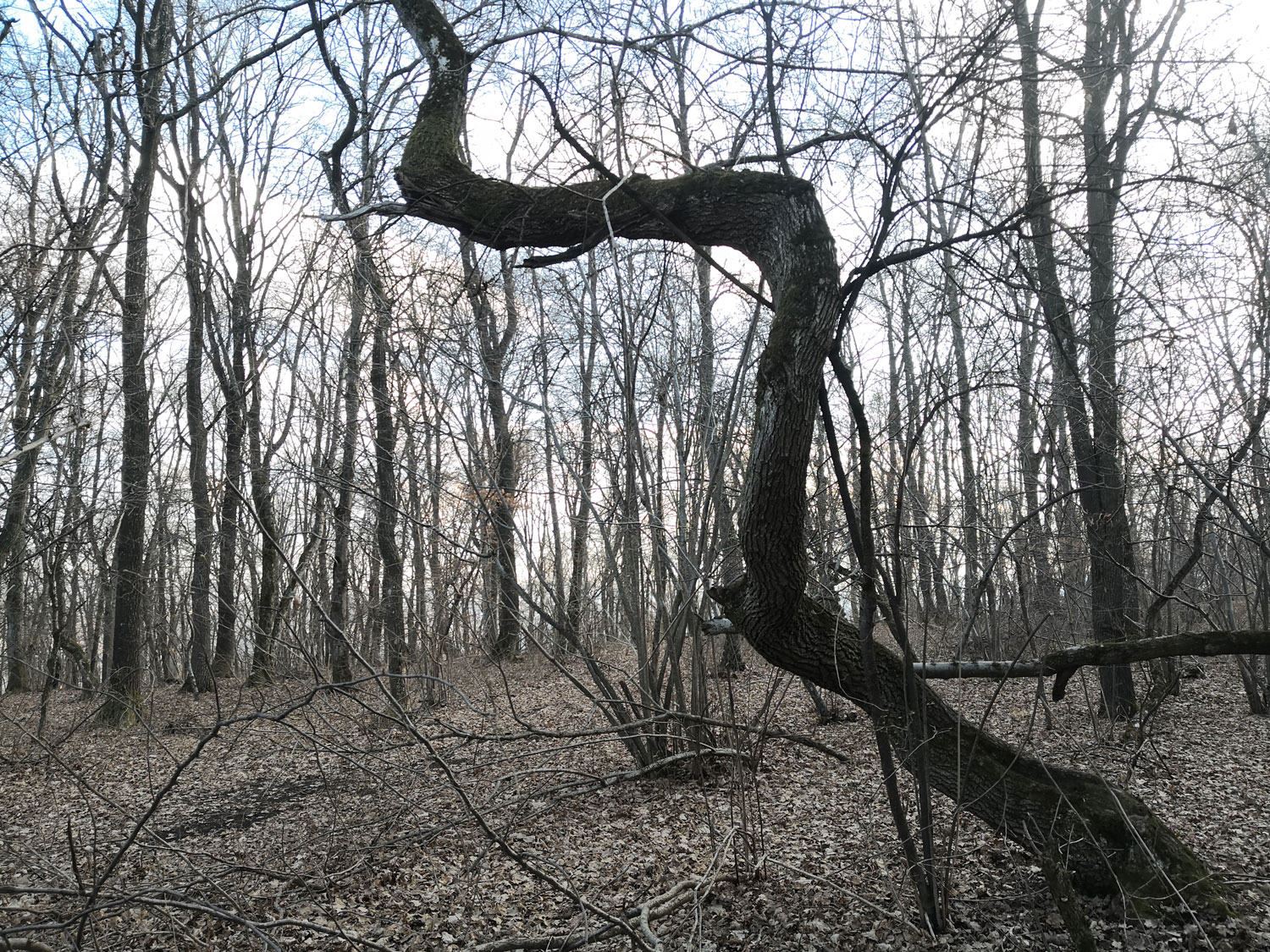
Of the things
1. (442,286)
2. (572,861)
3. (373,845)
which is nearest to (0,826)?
(373,845)

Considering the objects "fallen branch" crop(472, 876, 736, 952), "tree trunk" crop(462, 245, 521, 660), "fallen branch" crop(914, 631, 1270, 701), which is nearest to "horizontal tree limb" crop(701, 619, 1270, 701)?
"fallen branch" crop(914, 631, 1270, 701)

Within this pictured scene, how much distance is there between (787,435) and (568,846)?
322 centimetres

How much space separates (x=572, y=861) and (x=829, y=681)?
2140 millimetres

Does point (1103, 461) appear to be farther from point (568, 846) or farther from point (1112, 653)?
point (568, 846)

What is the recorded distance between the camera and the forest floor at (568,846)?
3.24m

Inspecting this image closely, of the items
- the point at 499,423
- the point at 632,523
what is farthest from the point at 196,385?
the point at 632,523

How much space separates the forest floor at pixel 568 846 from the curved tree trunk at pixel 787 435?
0.23 meters

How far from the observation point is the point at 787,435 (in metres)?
2.82

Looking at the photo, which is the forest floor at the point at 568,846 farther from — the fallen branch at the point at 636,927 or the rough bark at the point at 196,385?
the rough bark at the point at 196,385

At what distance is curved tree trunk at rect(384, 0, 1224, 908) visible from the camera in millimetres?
2842

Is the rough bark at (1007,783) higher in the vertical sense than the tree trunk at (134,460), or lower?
lower

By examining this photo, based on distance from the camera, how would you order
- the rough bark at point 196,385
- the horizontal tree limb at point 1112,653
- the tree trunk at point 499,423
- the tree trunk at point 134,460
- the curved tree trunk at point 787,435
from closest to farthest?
1. the curved tree trunk at point 787,435
2. the horizontal tree limb at point 1112,653
3. the tree trunk at point 499,423
4. the tree trunk at point 134,460
5. the rough bark at point 196,385

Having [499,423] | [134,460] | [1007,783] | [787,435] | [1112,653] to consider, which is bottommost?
[1007,783]

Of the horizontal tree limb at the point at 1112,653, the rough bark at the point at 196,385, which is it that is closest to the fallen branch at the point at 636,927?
the horizontal tree limb at the point at 1112,653
